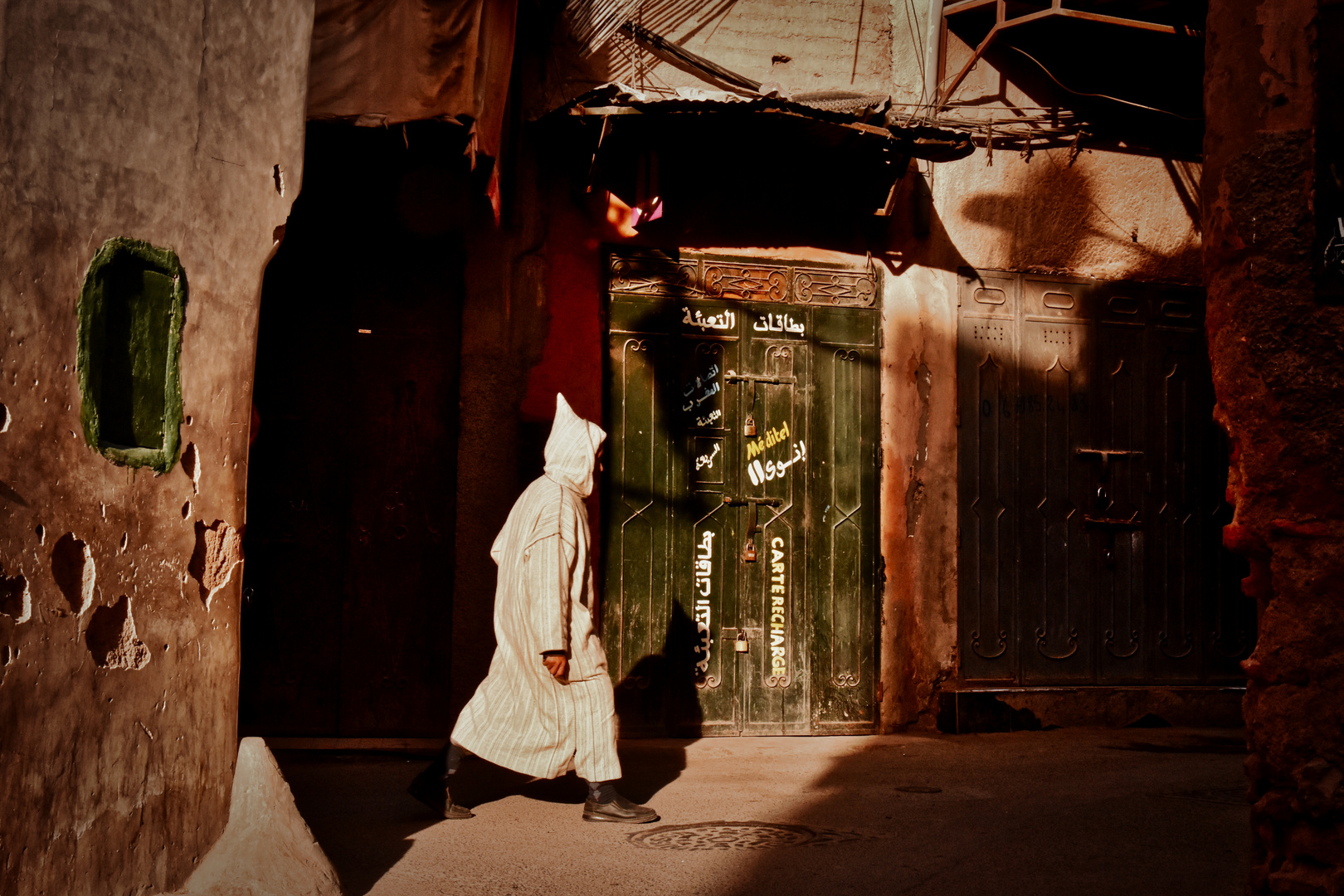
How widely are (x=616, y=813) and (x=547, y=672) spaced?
2.35 feet

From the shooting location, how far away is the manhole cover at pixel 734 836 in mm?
4735

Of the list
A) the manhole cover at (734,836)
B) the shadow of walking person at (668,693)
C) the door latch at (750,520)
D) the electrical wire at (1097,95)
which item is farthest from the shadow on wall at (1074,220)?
the manhole cover at (734,836)

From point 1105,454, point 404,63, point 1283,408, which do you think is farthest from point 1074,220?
point 1283,408

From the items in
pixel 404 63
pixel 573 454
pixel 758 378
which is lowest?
pixel 573 454

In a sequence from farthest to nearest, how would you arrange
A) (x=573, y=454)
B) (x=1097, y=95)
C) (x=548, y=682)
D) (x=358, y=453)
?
(x=1097, y=95)
(x=358, y=453)
(x=573, y=454)
(x=548, y=682)

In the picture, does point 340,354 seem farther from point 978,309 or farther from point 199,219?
point 978,309

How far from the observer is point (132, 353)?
141 inches

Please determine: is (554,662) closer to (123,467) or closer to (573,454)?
(573,454)

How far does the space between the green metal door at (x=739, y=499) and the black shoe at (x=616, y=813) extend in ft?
7.91

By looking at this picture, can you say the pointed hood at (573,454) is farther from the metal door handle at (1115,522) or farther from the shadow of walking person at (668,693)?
the metal door handle at (1115,522)

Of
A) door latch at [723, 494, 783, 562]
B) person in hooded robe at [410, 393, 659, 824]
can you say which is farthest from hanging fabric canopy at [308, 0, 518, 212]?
door latch at [723, 494, 783, 562]

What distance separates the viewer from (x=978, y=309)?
836cm

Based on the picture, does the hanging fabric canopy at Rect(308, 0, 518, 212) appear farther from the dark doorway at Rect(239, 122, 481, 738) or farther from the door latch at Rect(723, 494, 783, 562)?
the door latch at Rect(723, 494, 783, 562)

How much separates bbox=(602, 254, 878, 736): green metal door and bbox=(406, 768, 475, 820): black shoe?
7.98 feet
